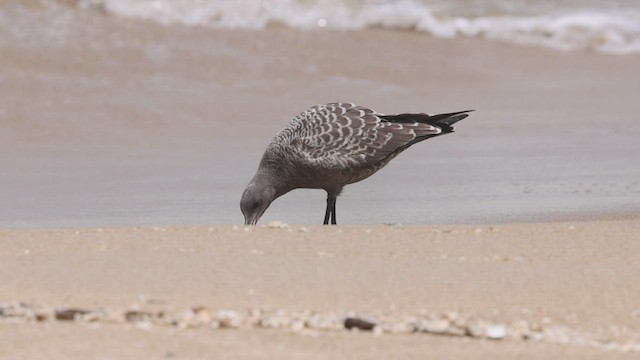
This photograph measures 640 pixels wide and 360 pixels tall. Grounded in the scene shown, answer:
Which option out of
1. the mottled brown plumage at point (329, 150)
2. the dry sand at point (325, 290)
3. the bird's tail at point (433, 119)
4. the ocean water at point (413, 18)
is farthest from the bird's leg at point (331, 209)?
A: the ocean water at point (413, 18)

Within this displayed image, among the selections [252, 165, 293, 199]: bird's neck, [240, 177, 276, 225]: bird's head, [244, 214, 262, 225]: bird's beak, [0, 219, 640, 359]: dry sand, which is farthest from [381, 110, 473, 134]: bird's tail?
[0, 219, 640, 359]: dry sand

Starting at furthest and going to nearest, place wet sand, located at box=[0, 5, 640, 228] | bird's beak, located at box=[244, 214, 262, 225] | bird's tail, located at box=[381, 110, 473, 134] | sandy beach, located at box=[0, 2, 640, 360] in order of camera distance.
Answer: wet sand, located at box=[0, 5, 640, 228]
bird's tail, located at box=[381, 110, 473, 134]
bird's beak, located at box=[244, 214, 262, 225]
sandy beach, located at box=[0, 2, 640, 360]

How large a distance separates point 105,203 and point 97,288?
12.9ft

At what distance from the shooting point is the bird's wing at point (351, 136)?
28.8ft

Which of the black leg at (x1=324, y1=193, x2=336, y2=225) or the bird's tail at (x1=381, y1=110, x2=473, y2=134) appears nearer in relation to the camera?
the black leg at (x1=324, y1=193, x2=336, y2=225)

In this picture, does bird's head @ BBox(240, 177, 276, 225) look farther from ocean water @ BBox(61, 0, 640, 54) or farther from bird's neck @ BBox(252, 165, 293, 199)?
ocean water @ BBox(61, 0, 640, 54)

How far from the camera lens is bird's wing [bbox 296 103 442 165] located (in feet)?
28.8

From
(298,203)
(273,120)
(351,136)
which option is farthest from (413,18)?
(351,136)

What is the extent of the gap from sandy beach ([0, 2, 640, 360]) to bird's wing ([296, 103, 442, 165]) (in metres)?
0.44

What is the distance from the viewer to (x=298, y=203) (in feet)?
32.7

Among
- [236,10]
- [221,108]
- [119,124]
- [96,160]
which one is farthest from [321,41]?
[96,160]

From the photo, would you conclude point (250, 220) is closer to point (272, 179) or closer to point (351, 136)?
point (272, 179)

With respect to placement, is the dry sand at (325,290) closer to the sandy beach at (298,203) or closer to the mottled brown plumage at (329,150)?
the sandy beach at (298,203)

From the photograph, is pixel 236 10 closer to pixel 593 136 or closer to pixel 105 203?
pixel 593 136
